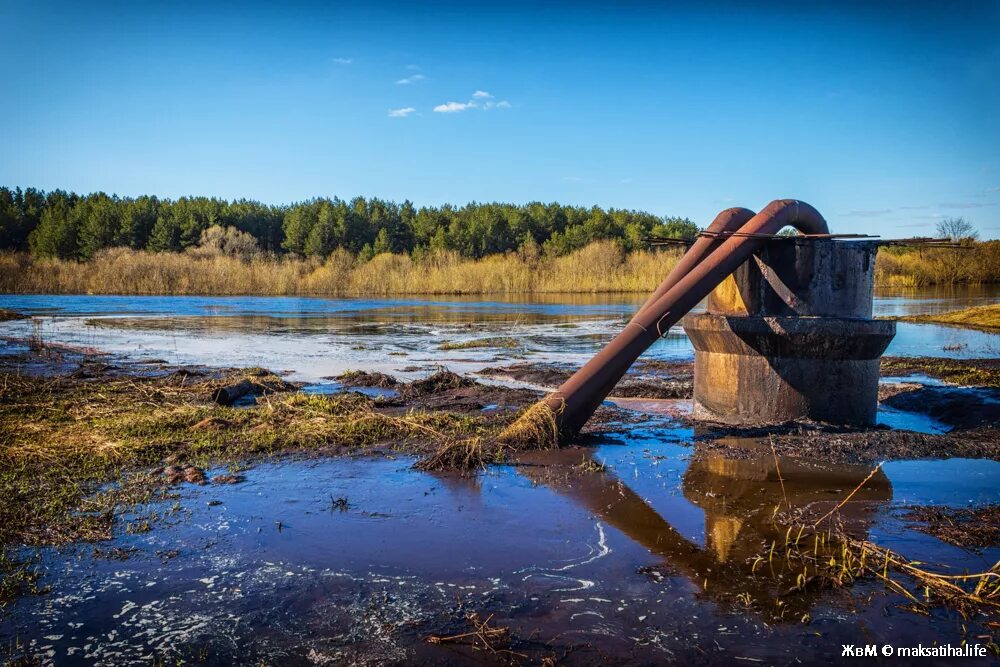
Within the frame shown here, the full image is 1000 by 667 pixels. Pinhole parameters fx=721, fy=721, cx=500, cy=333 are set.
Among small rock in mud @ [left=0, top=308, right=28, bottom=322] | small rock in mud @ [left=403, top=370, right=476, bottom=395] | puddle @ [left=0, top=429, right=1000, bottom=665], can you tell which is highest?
small rock in mud @ [left=0, top=308, right=28, bottom=322]

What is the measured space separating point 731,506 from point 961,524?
1262 mm

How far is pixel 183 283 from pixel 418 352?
36.9 metres

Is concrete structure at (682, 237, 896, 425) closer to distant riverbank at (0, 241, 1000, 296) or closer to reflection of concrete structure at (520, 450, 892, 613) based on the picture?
reflection of concrete structure at (520, 450, 892, 613)

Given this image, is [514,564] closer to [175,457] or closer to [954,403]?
[175,457]

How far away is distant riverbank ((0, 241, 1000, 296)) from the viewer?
45344 millimetres

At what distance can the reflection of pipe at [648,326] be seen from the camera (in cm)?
625

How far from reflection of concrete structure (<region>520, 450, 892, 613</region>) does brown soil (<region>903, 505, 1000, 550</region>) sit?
29 cm

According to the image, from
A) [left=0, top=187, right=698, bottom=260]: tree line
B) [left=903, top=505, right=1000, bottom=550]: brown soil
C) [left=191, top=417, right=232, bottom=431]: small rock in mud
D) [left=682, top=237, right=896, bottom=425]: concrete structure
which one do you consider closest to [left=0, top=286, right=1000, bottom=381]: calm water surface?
[left=191, top=417, right=232, bottom=431]: small rock in mud

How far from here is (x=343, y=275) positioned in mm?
49375

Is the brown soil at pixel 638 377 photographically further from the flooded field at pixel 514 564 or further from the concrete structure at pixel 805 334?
the flooded field at pixel 514 564

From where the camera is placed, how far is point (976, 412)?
25.1ft

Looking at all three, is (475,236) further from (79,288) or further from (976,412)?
(976,412)

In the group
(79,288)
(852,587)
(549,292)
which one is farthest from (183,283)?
(852,587)

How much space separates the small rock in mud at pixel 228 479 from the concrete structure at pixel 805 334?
4.41 meters
